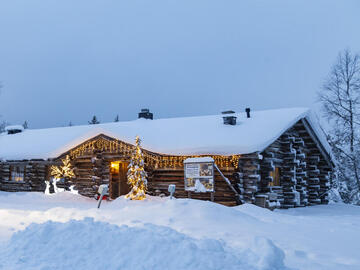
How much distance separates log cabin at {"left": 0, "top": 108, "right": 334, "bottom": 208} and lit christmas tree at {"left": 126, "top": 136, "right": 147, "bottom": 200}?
84cm

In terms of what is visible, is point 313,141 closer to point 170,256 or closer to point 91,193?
point 91,193

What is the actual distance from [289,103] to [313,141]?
18060 cm

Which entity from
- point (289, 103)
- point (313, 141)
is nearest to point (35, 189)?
point (313, 141)

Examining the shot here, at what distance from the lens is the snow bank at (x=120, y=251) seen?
570cm

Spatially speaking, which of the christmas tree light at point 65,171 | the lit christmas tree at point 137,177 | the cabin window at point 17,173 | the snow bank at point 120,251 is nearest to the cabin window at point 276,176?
the lit christmas tree at point 137,177

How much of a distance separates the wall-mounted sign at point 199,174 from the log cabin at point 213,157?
1.47 ft

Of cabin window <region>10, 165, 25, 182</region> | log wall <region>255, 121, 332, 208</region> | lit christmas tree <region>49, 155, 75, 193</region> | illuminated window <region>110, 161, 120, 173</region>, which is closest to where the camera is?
log wall <region>255, 121, 332, 208</region>

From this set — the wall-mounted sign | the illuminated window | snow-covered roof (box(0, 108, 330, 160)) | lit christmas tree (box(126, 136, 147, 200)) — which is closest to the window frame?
snow-covered roof (box(0, 108, 330, 160))

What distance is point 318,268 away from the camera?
19.1 feet

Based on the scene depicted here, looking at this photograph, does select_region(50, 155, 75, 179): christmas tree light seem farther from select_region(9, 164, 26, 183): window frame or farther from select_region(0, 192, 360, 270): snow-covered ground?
select_region(0, 192, 360, 270): snow-covered ground

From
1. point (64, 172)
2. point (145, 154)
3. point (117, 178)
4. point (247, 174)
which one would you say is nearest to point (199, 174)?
point (247, 174)

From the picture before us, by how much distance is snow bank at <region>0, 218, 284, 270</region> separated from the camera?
5695 millimetres

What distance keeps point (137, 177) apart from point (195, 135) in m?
Answer: 3.61

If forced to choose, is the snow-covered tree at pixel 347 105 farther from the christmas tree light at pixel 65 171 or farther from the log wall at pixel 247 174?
the christmas tree light at pixel 65 171
